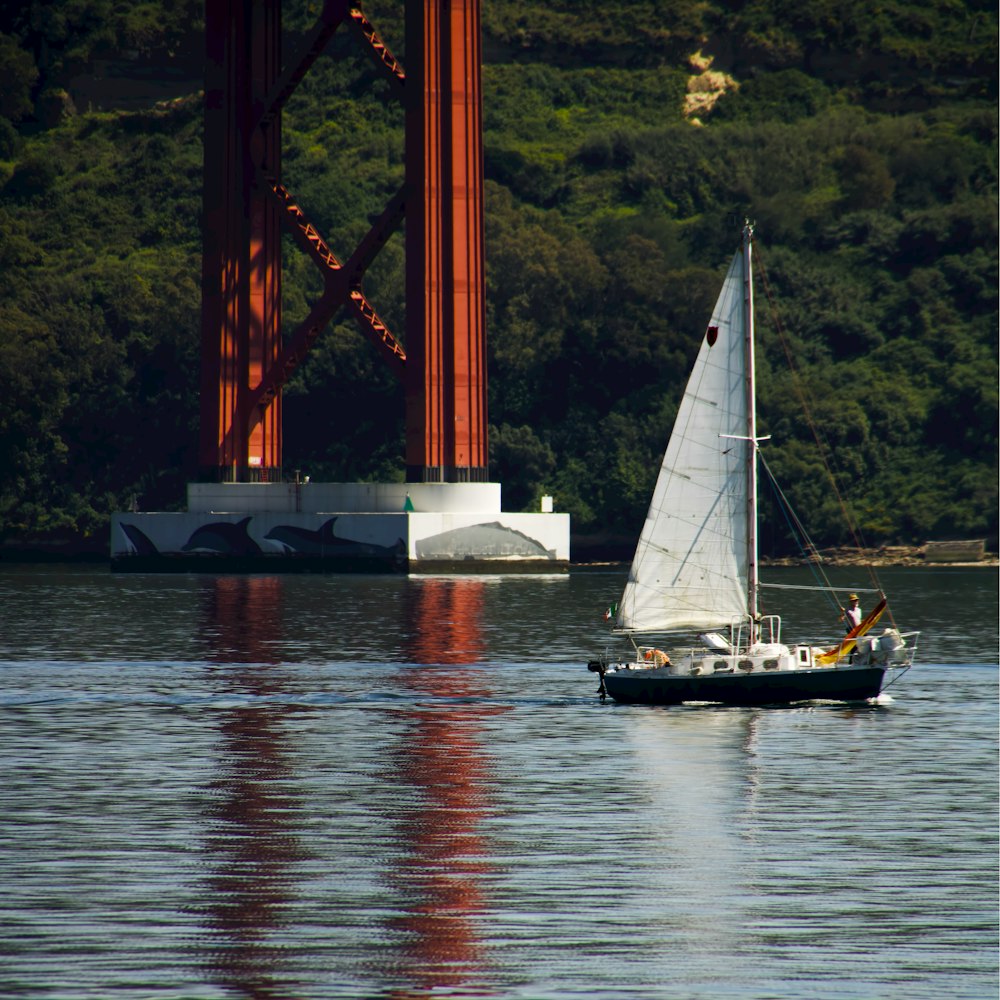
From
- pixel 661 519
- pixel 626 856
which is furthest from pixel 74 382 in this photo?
pixel 626 856

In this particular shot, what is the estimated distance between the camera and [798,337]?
165375mm

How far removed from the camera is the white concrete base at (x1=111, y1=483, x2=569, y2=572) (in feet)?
402

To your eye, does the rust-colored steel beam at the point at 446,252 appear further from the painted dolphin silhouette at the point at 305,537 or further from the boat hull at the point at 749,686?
the boat hull at the point at 749,686

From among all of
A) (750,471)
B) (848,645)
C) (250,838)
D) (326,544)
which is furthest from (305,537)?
(250,838)

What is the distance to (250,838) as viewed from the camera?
102 ft

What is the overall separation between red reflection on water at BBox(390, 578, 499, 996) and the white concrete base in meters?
55.3

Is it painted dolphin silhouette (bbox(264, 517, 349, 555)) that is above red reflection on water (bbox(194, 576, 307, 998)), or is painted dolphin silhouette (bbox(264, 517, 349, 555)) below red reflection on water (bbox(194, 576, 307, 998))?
above

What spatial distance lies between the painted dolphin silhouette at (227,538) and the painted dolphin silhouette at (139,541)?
371 cm

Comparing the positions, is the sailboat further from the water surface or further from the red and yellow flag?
the water surface

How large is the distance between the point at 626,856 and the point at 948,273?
144m

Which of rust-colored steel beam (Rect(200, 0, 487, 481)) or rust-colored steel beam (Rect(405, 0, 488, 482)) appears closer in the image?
rust-colored steel beam (Rect(405, 0, 488, 482))

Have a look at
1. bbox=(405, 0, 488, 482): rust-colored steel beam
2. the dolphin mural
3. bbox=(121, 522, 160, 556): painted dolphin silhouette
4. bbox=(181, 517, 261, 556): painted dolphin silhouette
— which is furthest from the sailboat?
bbox=(121, 522, 160, 556): painted dolphin silhouette

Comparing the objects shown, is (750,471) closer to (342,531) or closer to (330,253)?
(342,531)

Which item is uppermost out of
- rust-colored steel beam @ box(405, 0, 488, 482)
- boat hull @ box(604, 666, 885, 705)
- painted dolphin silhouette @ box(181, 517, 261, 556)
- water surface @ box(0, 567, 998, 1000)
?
rust-colored steel beam @ box(405, 0, 488, 482)
